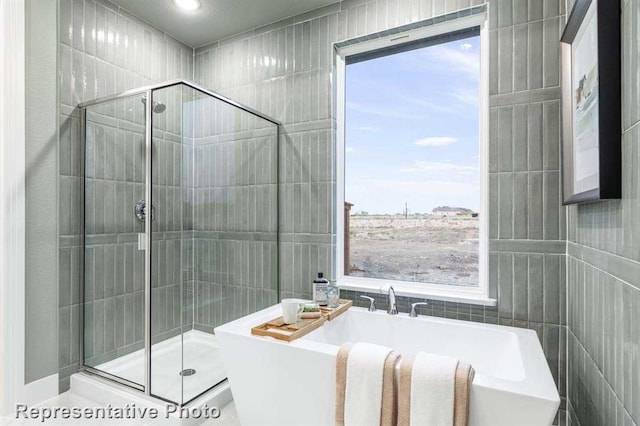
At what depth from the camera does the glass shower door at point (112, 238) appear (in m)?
2.18

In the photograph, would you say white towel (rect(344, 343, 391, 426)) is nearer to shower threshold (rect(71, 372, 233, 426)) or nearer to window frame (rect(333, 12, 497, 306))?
window frame (rect(333, 12, 497, 306))

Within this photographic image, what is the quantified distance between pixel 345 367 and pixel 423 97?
1.80 m

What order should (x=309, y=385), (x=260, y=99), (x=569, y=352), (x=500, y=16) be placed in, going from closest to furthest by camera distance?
1. (x=309, y=385)
2. (x=569, y=352)
3. (x=500, y=16)
4. (x=260, y=99)

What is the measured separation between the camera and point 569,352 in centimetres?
184

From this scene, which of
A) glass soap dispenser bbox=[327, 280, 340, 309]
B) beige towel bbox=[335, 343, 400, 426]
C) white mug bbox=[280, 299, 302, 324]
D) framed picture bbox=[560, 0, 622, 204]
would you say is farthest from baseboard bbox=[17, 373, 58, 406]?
framed picture bbox=[560, 0, 622, 204]

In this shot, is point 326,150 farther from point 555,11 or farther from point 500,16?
point 555,11


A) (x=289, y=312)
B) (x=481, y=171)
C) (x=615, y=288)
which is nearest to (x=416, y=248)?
(x=481, y=171)

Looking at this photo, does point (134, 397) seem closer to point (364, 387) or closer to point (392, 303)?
point (364, 387)

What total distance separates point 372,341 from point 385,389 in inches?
32.1

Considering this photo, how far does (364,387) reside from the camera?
4.49 feet

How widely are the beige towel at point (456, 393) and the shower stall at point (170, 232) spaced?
1304 mm

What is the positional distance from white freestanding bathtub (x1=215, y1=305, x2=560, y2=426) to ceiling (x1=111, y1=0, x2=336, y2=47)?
214cm

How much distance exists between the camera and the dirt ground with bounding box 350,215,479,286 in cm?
221

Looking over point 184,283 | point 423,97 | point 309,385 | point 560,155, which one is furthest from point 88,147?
point 560,155
